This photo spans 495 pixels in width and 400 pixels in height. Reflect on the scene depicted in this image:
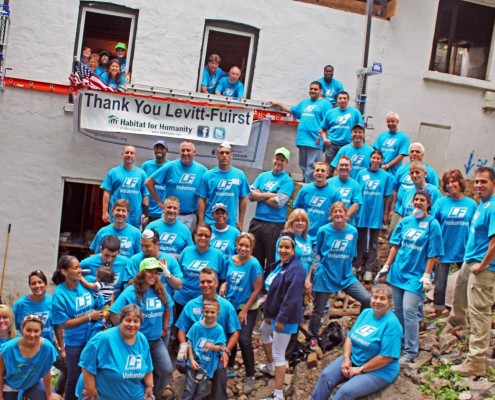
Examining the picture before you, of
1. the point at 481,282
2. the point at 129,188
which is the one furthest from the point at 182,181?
the point at 481,282

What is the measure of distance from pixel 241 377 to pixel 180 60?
651 cm

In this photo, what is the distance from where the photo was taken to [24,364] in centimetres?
746

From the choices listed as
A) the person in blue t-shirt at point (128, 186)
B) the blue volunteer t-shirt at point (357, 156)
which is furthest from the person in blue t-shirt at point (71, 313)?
the blue volunteer t-shirt at point (357, 156)

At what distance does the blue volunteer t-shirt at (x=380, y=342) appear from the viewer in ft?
24.9

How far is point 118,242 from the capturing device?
28.5ft

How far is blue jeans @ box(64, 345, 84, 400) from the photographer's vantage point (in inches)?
321

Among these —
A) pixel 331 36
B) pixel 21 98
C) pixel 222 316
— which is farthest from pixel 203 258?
pixel 331 36

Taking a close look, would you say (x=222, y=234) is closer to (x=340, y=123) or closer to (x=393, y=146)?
(x=340, y=123)

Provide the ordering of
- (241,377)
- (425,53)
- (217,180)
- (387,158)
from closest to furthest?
1. (241,377)
2. (217,180)
3. (387,158)
4. (425,53)

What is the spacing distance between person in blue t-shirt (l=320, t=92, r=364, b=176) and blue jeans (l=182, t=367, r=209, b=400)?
5.45 meters

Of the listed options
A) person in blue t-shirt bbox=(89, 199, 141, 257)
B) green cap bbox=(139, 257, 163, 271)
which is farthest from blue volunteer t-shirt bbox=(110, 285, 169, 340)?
person in blue t-shirt bbox=(89, 199, 141, 257)

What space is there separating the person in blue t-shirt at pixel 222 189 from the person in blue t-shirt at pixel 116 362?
333 centimetres

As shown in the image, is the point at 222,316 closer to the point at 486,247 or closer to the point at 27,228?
the point at 486,247

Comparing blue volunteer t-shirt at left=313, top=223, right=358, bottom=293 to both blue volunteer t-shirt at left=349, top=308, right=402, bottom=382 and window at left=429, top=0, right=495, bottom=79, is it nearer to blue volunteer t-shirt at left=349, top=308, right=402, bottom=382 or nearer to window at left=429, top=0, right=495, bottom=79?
blue volunteer t-shirt at left=349, top=308, right=402, bottom=382
